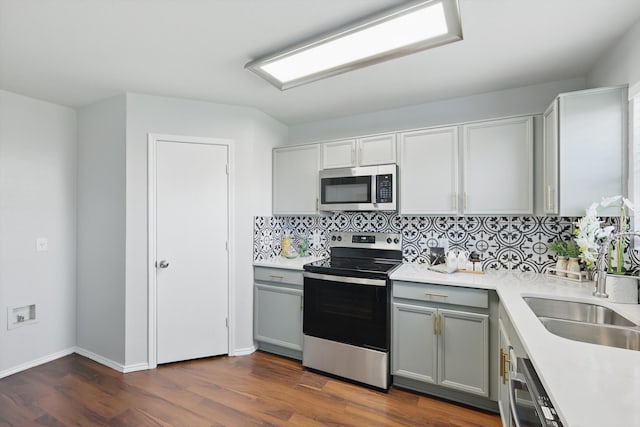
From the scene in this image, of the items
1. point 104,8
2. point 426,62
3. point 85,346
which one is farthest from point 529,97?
point 85,346

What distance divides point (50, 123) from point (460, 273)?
12.7 feet

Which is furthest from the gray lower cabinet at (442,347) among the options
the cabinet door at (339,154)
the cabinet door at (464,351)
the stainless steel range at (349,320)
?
the cabinet door at (339,154)

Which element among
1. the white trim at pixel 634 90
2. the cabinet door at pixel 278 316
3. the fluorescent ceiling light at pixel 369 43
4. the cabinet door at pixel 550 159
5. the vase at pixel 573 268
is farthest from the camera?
the cabinet door at pixel 278 316

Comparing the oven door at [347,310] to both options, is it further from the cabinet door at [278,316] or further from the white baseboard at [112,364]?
the white baseboard at [112,364]

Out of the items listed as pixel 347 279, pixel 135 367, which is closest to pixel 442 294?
pixel 347 279

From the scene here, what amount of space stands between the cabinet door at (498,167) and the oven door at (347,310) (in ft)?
3.33

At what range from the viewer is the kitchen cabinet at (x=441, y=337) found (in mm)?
1999

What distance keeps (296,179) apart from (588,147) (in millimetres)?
2251

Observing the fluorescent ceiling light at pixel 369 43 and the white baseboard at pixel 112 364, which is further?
the white baseboard at pixel 112 364

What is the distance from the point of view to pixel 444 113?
270 cm

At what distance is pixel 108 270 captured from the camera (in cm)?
267

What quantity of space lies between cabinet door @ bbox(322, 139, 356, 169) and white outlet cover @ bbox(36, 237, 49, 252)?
2646mm

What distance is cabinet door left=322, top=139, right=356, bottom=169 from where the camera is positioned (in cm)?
280

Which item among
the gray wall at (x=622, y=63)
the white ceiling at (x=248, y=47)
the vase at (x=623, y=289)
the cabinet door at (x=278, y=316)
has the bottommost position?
the cabinet door at (x=278, y=316)
